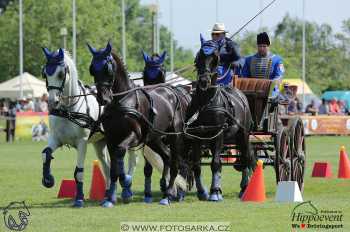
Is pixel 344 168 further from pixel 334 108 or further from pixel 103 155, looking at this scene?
pixel 334 108

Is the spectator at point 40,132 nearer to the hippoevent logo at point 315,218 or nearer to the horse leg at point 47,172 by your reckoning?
the horse leg at point 47,172

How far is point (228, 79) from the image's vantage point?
55.0 ft

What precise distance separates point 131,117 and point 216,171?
1.66 metres

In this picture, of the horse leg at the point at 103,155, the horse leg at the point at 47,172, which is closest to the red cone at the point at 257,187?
the horse leg at the point at 103,155

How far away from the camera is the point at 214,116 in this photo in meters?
15.5

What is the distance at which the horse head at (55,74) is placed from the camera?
1467cm

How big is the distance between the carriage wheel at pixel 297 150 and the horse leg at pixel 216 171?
2192 mm

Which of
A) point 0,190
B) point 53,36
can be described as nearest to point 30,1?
point 53,36

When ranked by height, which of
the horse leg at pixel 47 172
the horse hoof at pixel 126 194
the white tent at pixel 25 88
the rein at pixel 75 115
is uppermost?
the white tent at pixel 25 88

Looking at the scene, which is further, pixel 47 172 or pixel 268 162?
pixel 268 162

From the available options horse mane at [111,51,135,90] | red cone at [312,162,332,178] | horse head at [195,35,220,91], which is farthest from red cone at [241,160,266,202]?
red cone at [312,162,332,178]

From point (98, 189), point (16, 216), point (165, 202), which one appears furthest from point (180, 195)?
point (16, 216)

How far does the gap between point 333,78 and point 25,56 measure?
40758 mm

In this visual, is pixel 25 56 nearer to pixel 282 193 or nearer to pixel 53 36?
pixel 53 36
